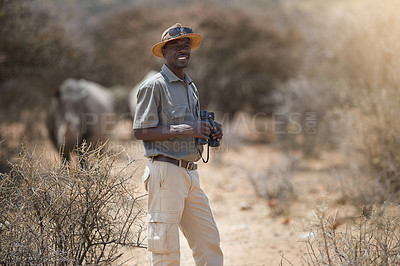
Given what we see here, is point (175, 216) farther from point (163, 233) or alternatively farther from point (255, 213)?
point (255, 213)

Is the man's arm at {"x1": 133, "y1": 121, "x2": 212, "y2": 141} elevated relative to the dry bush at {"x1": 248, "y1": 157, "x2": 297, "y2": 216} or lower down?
elevated

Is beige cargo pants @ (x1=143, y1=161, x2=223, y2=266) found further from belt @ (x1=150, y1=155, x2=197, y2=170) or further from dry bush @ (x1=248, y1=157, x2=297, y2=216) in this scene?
dry bush @ (x1=248, y1=157, x2=297, y2=216)

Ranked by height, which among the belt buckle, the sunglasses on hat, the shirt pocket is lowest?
the belt buckle

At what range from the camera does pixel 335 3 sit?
38.4 metres

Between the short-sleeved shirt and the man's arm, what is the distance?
43 mm

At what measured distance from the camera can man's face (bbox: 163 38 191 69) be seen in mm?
3271

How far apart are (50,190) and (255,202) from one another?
4.21m

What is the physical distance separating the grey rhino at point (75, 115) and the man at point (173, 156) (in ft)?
14.6

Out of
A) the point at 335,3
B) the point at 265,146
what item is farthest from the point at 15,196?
the point at 335,3

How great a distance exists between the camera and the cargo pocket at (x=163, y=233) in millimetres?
2977

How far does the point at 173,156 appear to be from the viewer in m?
3.11

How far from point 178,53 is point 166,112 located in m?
0.49

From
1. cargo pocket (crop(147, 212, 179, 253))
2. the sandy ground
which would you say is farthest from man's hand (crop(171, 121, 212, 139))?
the sandy ground

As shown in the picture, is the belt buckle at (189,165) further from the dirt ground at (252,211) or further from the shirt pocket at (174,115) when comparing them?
the dirt ground at (252,211)
